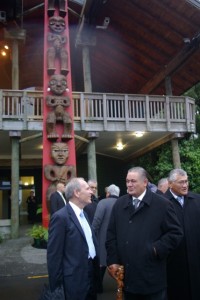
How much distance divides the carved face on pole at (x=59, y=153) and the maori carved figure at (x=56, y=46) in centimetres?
244

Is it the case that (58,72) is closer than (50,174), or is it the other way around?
(50,174)

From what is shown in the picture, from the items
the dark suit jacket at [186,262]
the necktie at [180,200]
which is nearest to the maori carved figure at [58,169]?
the necktie at [180,200]

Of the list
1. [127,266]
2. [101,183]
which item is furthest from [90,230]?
[101,183]

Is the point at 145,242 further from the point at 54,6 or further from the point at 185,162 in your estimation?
the point at 185,162

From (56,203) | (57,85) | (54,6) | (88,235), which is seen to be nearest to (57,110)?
(57,85)

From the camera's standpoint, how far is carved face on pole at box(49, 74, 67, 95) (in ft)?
37.0

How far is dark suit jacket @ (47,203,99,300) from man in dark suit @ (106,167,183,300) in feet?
1.27

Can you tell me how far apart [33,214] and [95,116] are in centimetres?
643

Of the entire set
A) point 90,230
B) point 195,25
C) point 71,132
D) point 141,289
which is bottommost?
point 141,289

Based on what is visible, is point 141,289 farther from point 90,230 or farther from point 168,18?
point 168,18

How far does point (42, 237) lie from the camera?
1032 cm

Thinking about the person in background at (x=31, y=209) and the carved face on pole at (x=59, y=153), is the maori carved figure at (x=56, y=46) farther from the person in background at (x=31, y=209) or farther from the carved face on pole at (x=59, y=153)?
the person in background at (x=31, y=209)

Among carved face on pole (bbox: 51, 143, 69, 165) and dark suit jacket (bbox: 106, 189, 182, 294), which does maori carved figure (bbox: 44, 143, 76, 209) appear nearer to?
carved face on pole (bbox: 51, 143, 69, 165)

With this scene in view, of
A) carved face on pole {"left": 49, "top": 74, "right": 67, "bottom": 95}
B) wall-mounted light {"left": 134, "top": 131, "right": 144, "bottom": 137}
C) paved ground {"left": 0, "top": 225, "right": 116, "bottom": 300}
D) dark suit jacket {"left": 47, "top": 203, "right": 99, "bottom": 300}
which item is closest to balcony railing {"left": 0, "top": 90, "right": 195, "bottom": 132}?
wall-mounted light {"left": 134, "top": 131, "right": 144, "bottom": 137}
